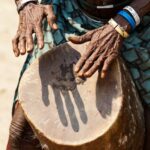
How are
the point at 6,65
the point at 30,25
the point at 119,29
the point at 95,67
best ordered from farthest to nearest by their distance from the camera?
1. the point at 6,65
2. the point at 30,25
3. the point at 119,29
4. the point at 95,67

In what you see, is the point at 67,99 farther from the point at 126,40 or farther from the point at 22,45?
the point at 126,40

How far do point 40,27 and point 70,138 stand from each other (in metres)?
0.49

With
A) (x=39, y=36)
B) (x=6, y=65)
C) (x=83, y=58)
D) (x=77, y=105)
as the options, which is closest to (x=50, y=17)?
(x=39, y=36)

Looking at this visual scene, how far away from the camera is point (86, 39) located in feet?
8.48

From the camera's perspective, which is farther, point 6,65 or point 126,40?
point 6,65

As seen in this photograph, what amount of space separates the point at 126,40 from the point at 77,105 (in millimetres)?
418

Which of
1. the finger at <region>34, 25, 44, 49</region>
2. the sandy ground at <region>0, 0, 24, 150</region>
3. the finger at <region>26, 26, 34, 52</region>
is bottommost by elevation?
the sandy ground at <region>0, 0, 24, 150</region>

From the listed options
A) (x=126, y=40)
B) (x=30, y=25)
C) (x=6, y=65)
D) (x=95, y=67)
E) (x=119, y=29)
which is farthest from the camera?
(x=6, y=65)

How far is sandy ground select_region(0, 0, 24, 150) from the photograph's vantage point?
4027mm

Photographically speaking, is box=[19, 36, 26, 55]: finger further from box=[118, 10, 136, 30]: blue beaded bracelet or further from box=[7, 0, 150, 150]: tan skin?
box=[118, 10, 136, 30]: blue beaded bracelet

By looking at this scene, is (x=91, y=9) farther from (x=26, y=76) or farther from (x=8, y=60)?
(x=8, y=60)

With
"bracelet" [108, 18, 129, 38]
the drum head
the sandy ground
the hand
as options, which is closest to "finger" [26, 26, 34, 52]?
the hand

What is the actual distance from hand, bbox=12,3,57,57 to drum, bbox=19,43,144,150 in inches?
4.1

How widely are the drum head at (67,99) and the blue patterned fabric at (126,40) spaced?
23 centimetres
